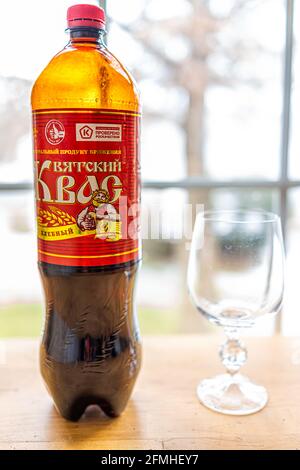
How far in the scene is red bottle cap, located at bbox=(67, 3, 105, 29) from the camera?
0.46 m

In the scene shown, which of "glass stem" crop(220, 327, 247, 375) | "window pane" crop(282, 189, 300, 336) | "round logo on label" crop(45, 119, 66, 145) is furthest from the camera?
"window pane" crop(282, 189, 300, 336)

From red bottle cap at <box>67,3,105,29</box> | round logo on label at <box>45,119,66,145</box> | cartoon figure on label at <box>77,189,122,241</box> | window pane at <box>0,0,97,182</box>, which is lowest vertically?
cartoon figure on label at <box>77,189,122,241</box>

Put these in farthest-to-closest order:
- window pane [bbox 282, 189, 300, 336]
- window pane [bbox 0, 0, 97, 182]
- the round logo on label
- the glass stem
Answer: window pane [bbox 282, 189, 300, 336] < window pane [bbox 0, 0, 97, 182] < the glass stem < the round logo on label

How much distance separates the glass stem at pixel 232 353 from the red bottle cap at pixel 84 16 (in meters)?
0.39

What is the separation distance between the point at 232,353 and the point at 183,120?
0.74 metres

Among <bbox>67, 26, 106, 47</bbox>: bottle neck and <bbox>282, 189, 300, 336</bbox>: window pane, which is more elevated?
<bbox>67, 26, 106, 47</bbox>: bottle neck

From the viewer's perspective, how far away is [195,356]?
2.19ft

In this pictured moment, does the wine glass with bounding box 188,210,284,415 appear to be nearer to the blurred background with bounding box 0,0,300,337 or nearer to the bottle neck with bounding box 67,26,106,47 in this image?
the bottle neck with bounding box 67,26,106,47

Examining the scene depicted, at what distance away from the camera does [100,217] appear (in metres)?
0.46

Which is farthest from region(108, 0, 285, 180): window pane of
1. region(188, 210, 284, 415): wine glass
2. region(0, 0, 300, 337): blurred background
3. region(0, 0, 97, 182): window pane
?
region(188, 210, 284, 415): wine glass

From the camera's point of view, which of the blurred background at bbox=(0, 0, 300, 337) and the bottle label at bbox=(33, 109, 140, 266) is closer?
the bottle label at bbox=(33, 109, 140, 266)

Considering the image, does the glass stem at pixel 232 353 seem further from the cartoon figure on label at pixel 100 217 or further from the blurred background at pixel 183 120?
the blurred background at pixel 183 120

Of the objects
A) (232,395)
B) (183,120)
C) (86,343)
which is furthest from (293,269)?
(86,343)

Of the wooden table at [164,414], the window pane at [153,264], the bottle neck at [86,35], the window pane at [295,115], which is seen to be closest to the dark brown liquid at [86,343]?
the wooden table at [164,414]
